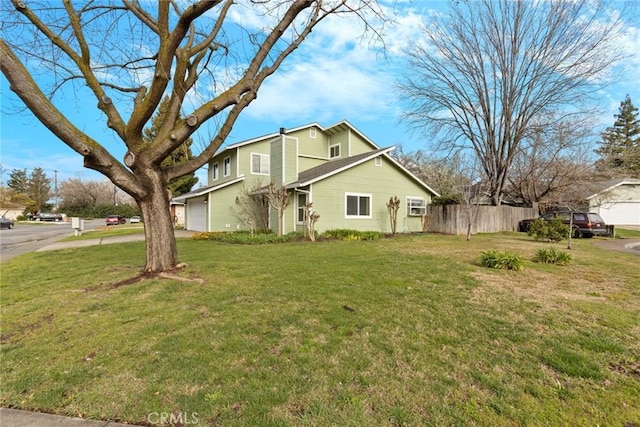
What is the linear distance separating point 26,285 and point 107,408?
639 cm

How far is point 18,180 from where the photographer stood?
205 ft

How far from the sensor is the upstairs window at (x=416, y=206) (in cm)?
1934

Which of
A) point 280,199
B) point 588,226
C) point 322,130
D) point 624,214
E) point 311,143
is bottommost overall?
point 588,226

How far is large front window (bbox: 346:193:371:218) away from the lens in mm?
17344

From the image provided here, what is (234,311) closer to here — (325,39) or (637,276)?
(325,39)

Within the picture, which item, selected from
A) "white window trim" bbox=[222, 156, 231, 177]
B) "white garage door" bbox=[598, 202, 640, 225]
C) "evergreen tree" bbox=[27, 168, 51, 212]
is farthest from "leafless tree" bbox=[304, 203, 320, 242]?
"evergreen tree" bbox=[27, 168, 51, 212]

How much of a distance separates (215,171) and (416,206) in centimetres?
1509

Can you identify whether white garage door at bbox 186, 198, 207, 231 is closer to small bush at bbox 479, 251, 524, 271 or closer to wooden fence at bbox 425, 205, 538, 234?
wooden fence at bbox 425, 205, 538, 234

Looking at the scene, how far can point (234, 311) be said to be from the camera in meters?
4.67

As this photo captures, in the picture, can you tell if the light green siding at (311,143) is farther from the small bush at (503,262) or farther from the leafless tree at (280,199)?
the small bush at (503,262)

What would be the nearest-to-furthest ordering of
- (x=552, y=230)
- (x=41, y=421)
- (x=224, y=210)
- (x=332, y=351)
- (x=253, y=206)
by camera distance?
(x=41, y=421)
(x=332, y=351)
(x=552, y=230)
(x=253, y=206)
(x=224, y=210)

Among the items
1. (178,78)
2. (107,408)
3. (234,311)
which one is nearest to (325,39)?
(178,78)

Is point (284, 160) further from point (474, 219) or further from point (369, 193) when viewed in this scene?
point (474, 219)

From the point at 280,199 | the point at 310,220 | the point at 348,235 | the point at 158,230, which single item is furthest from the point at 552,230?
the point at 158,230
